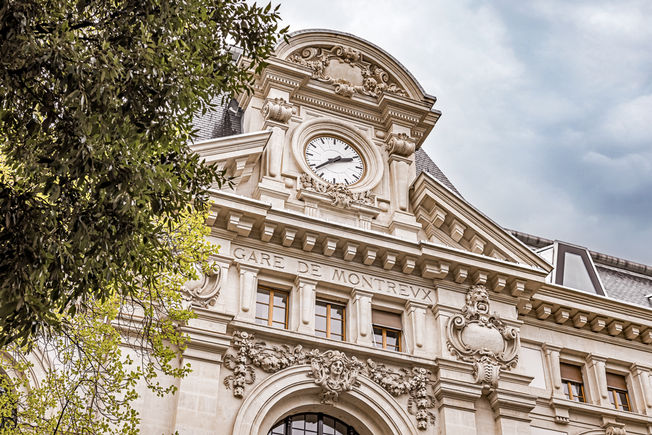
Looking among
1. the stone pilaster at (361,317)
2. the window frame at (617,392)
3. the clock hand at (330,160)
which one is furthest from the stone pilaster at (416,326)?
the window frame at (617,392)

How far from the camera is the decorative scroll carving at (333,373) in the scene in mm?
19672

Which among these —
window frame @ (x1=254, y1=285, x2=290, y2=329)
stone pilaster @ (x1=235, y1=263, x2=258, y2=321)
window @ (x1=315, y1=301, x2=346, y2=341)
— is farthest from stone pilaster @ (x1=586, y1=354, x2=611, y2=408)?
stone pilaster @ (x1=235, y1=263, x2=258, y2=321)

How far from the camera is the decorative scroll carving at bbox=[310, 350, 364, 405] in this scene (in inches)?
774

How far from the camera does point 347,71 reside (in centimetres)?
2573

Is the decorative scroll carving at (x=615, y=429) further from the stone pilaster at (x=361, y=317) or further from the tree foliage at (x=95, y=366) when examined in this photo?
the tree foliage at (x=95, y=366)

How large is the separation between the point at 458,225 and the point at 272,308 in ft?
20.6

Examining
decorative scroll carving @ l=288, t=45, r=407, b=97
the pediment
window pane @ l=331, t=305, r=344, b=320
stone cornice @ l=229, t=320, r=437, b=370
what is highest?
decorative scroll carving @ l=288, t=45, r=407, b=97

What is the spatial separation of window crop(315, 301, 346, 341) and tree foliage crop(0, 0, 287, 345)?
379 inches

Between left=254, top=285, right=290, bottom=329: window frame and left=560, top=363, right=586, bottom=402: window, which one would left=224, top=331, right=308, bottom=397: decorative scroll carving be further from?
left=560, top=363, right=586, bottom=402: window

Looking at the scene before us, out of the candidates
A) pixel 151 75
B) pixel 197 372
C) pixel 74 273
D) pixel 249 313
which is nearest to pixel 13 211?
pixel 74 273

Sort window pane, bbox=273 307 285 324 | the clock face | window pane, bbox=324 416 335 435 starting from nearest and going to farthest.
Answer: window pane, bbox=324 416 335 435
window pane, bbox=273 307 285 324
the clock face

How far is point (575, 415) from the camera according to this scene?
73.9 feet

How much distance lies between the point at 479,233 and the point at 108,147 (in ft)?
49.4

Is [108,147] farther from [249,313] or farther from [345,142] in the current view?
[345,142]
